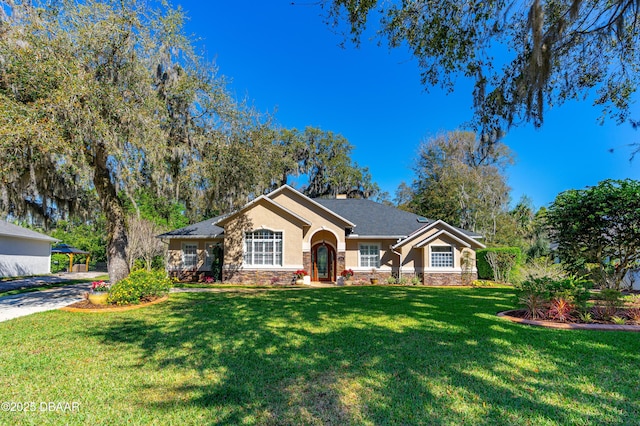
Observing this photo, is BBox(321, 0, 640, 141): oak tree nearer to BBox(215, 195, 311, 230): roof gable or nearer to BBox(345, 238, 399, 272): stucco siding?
BBox(215, 195, 311, 230): roof gable

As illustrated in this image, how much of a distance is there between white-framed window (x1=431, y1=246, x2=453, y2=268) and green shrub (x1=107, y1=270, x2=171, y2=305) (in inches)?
531

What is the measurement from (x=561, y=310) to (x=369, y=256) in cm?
1213

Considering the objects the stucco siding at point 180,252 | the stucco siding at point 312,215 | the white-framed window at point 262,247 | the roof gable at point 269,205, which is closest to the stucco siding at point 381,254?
the stucco siding at point 312,215

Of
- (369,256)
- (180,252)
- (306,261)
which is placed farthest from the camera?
(180,252)

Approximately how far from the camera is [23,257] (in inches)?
930

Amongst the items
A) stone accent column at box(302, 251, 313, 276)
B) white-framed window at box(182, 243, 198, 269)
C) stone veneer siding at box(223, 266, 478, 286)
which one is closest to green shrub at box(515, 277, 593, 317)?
stone veneer siding at box(223, 266, 478, 286)

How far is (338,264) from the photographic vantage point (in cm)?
1838

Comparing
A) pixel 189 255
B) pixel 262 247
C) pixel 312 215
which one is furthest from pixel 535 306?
pixel 189 255

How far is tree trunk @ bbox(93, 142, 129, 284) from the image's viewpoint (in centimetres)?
1095

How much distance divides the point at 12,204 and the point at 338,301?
46.9ft

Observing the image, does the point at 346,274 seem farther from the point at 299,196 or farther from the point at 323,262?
the point at 299,196

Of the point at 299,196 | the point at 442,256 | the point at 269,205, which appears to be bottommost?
the point at 442,256

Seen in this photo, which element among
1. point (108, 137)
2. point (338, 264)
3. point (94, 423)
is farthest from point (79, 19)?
point (338, 264)

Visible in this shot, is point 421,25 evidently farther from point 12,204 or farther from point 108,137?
point 12,204
